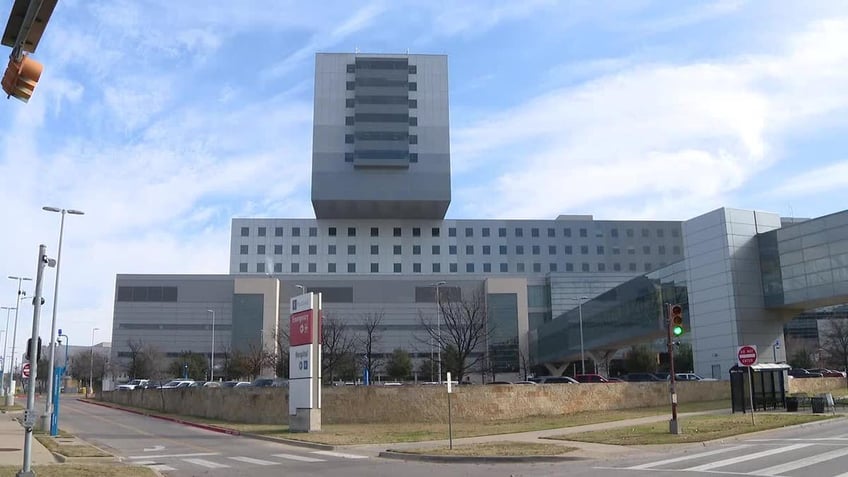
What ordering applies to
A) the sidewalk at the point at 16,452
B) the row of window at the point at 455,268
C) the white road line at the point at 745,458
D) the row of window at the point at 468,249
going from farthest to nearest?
the row of window at the point at 468,249
the row of window at the point at 455,268
the sidewalk at the point at 16,452
the white road line at the point at 745,458

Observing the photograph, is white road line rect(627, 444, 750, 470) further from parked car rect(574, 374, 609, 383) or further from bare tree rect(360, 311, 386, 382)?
bare tree rect(360, 311, 386, 382)

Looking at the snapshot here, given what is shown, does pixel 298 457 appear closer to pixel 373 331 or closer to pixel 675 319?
pixel 675 319

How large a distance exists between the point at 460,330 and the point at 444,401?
128 feet

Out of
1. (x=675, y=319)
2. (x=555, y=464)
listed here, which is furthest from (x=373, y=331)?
(x=555, y=464)

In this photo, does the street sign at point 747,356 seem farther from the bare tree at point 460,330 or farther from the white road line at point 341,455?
the bare tree at point 460,330

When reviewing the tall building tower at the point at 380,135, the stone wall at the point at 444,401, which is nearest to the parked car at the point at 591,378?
the stone wall at the point at 444,401

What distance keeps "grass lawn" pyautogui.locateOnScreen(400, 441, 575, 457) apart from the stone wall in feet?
39.3

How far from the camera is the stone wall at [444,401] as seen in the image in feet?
113

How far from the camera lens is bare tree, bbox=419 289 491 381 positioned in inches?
2277

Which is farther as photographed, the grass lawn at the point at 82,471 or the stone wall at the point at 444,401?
the stone wall at the point at 444,401

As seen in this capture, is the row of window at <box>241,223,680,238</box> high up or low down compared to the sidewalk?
up

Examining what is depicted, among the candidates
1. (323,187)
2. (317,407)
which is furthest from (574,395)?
(323,187)

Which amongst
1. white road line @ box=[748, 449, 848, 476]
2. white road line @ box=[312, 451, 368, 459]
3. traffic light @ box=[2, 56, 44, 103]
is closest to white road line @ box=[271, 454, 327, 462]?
white road line @ box=[312, 451, 368, 459]

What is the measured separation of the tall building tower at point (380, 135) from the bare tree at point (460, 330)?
72.9 ft
